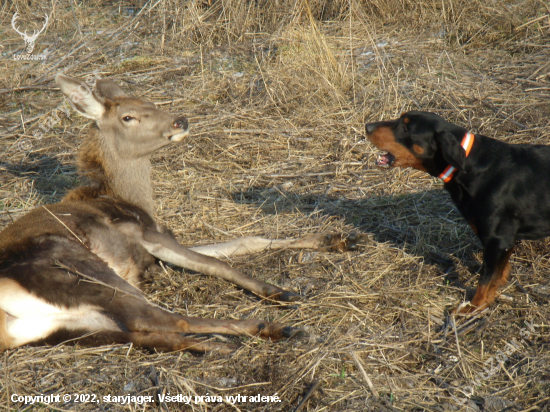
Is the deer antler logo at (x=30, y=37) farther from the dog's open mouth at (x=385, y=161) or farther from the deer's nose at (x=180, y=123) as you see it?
the dog's open mouth at (x=385, y=161)

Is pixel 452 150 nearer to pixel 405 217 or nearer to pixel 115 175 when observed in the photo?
pixel 405 217

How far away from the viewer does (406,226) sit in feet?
16.3

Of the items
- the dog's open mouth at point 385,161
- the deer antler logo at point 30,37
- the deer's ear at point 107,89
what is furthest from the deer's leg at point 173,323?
the deer antler logo at point 30,37

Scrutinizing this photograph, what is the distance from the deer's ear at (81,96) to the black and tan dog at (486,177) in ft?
8.52

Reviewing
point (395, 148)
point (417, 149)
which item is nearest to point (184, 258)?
point (395, 148)

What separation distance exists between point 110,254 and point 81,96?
1.55 meters

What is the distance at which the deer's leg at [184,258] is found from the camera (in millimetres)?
4238

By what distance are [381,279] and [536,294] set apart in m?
1.16

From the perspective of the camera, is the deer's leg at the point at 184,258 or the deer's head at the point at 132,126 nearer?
the deer's leg at the point at 184,258

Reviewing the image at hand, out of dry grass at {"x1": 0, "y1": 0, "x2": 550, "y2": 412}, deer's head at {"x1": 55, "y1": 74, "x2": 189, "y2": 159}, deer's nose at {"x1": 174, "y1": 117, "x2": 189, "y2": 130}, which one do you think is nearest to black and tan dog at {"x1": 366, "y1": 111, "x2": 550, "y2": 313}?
dry grass at {"x1": 0, "y1": 0, "x2": 550, "y2": 412}

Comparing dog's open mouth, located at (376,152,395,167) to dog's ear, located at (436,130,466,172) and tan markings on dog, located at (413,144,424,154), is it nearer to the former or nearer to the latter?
tan markings on dog, located at (413,144,424,154)

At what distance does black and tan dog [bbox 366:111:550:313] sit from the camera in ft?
12.6

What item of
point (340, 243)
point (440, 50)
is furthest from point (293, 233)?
point (440, 50)

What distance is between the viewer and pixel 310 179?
5.99 m
